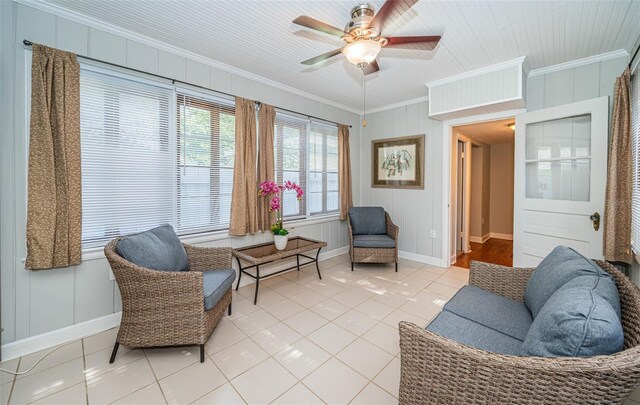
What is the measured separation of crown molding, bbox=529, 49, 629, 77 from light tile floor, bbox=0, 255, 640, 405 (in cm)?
280

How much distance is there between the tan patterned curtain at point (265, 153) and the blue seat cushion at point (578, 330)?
277 centimetres

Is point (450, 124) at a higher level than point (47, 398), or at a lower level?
higher

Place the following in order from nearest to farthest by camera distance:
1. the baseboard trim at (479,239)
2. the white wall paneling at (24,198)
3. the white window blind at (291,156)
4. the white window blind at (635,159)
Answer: the white wall paneling at (24,198) < the white window blind at (635,159) < the white window blind at (291,156) < the baseboard trim at (479,239)

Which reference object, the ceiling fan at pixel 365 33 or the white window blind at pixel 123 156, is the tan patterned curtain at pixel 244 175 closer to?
the white window blind at pixel 123 156

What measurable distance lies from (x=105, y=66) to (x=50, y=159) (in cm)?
90

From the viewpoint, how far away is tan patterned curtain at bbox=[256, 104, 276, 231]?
325cm

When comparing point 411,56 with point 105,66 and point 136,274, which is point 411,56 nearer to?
point 105,66

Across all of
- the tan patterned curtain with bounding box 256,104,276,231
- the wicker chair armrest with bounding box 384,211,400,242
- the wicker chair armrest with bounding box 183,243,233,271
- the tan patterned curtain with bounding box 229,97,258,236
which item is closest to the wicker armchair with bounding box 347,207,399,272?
the wicker chair armrest with bounding box 384,211,400,242

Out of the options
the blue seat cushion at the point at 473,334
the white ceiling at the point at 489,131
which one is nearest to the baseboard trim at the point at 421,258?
the white ceiling at the point at 489,131

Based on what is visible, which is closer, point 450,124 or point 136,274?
point 136,274

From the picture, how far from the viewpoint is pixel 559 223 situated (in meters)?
2.78

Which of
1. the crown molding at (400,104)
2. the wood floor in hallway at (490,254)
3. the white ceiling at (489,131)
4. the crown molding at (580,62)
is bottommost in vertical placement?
the wood floor in hallway at (490,254)

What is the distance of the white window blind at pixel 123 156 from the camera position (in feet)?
7.17

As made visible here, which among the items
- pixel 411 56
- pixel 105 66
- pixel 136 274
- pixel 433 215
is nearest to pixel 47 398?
pixel 136 274
